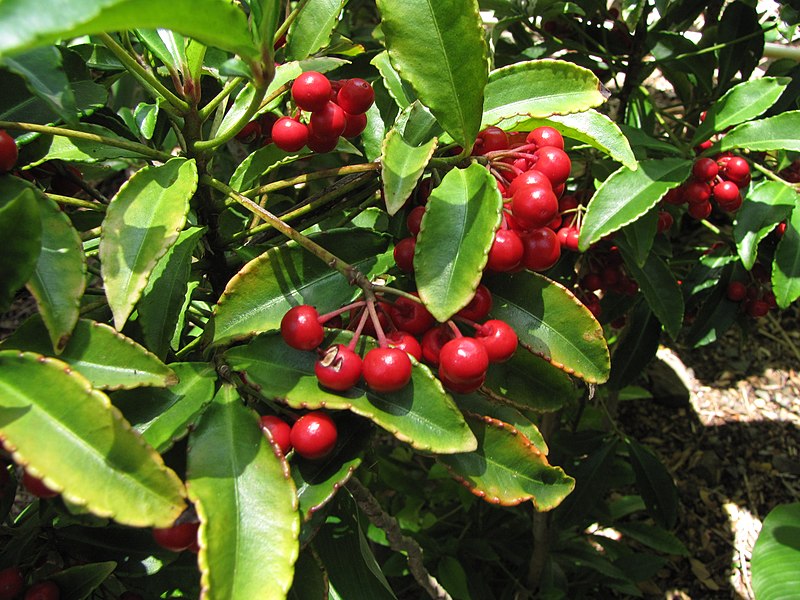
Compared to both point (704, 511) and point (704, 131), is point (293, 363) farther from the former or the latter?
point (704, 511)

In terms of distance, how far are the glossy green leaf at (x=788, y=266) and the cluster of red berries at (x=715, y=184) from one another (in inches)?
3.6

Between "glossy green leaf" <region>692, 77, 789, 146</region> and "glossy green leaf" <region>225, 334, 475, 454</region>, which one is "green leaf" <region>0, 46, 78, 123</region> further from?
"glossy green leaf" <region>692, 77, 789, 146</region>

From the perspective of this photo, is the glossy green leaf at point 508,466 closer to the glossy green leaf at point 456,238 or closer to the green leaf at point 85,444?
the glossy green leaf at point 456,238

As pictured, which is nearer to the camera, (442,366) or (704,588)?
(442,366)

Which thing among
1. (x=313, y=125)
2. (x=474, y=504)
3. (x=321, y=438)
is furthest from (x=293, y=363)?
(x=474, y=504)

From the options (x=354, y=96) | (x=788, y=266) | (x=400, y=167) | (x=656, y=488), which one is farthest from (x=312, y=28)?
(x=656, y=488)

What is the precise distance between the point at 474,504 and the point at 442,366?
1173 mm

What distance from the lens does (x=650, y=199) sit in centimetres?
93

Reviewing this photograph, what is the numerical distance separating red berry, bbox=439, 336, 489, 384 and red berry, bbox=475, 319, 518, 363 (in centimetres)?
2

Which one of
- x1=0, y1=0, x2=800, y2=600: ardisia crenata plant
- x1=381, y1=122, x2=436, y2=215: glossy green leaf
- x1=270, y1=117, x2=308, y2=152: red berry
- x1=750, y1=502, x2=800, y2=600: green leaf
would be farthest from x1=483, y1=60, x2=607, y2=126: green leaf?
x1=750, y1=502, x2=800, y2=600: green leaf

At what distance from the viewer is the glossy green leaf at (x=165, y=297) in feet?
2.28

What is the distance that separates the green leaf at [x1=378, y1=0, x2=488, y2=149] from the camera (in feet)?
2.14

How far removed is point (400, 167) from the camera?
0.68 m

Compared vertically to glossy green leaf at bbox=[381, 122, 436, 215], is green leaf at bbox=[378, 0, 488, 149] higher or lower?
higher
